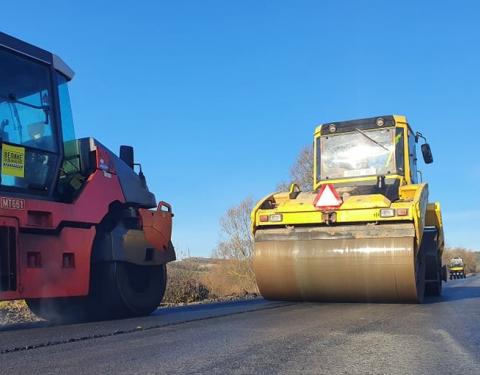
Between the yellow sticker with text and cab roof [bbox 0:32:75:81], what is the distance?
1.22 metres

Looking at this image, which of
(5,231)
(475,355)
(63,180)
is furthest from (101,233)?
(475,355)

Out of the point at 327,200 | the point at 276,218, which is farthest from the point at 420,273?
the point at 276,218

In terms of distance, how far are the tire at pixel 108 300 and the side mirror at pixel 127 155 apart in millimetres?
1656

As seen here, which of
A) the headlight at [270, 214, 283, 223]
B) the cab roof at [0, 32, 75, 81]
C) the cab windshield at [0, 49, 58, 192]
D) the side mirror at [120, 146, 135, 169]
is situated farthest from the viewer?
the headlight at [270, 214, 283, 223]

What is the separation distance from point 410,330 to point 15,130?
196 inches

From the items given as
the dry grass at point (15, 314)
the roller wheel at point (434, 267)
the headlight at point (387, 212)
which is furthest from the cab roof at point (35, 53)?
the roller wheel at point (434, 267)

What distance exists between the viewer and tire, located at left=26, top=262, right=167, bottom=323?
296 inches

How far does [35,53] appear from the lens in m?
7.18

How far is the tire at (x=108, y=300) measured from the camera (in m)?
7.52

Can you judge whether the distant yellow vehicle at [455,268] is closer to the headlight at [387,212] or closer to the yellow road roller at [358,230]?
the yellow road roller at [358,230]

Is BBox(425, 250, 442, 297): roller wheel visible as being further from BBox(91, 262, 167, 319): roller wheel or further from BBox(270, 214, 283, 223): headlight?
BBox(91, 262, 167, 319): roller wheel

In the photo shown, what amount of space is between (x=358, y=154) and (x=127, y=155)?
14.1 feet

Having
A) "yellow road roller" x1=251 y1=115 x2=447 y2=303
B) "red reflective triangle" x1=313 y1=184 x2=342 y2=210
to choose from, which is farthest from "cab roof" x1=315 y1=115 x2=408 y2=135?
"red reflective triangle" x1=313 y1=184 x2=342 y2=210

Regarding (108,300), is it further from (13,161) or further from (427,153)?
(427,153)
